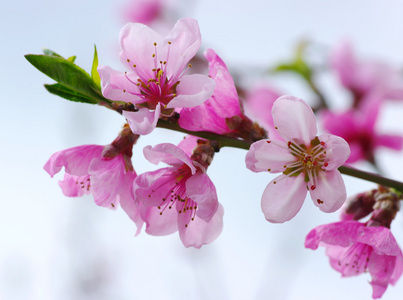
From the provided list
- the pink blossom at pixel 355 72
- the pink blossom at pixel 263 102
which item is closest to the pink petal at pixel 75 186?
the pink blossom at pixel 263 102

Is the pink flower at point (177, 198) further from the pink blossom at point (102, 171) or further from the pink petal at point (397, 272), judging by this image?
the pink petal at point (397, 272)

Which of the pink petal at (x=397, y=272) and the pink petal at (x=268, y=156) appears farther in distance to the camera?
the pink petal at (x=397, y=272)

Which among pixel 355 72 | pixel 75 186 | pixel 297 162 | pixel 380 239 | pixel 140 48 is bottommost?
pixel 75 186

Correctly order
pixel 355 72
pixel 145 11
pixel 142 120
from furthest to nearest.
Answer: pixel 145 11, pixel 355 72, pixel 142 120

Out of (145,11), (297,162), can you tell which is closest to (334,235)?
(297,162)

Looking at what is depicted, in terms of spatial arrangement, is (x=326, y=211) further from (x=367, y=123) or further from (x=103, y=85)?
(x=367, y=123)

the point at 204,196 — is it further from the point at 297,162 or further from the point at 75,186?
the point at 75,186
